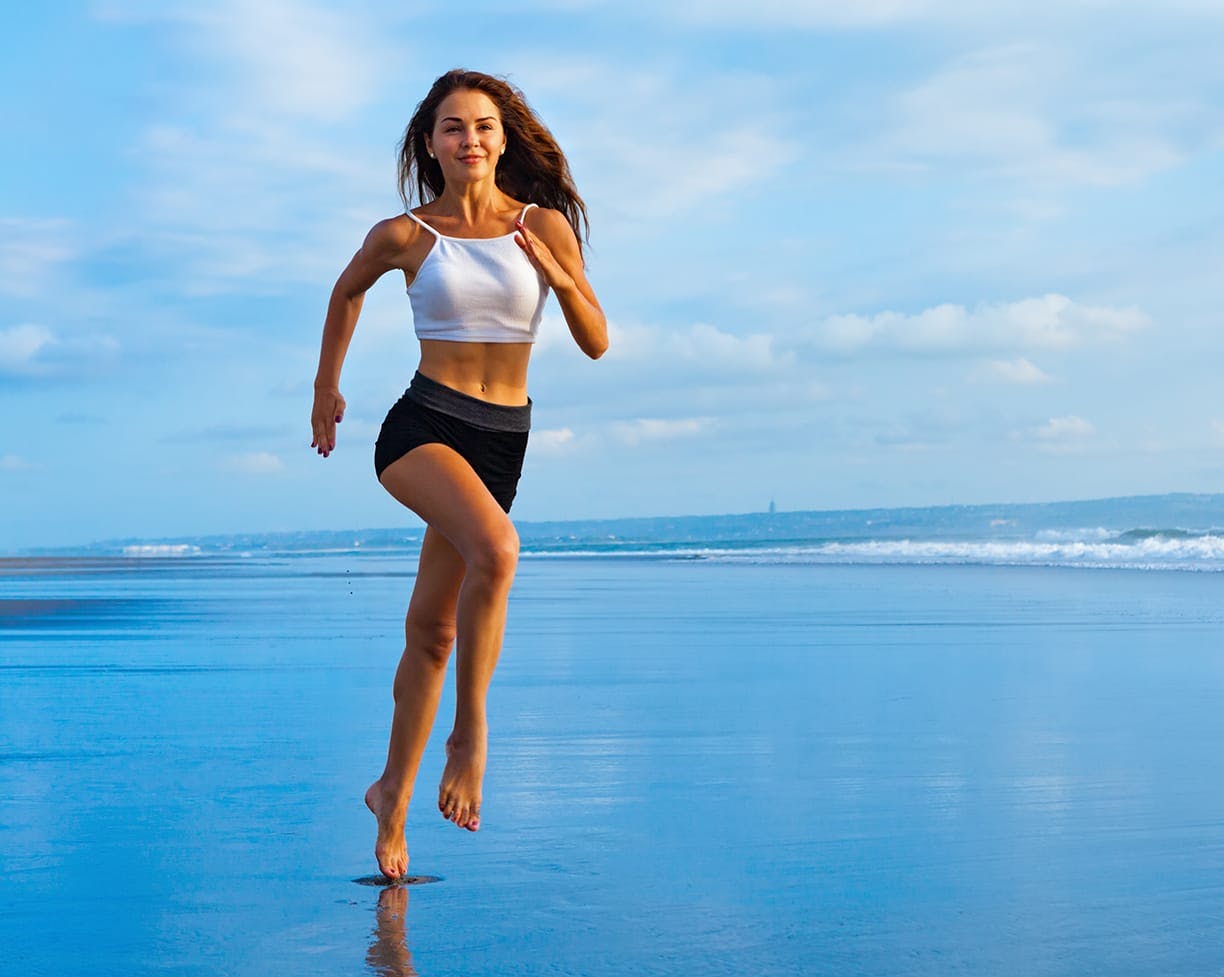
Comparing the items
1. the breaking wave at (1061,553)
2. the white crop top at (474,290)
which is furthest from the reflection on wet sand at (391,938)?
the breaking wave at (1061,553)

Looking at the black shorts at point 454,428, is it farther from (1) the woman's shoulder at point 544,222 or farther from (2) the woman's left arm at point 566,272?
(1) the woman's shoulder at point 544,222

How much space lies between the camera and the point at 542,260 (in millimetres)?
3693

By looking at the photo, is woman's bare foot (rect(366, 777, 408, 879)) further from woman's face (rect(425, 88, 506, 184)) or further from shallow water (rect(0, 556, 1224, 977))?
woman's face (rect(425, 88, 506, 184))

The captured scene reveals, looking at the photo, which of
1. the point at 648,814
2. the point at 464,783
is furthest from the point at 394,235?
the point at 648,814

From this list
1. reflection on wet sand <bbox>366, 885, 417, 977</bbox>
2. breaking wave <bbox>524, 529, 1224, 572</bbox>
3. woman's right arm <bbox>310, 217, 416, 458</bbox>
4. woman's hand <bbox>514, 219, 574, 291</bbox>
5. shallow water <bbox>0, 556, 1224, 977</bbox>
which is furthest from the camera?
breaking wave <bbox>524, 529, 1224, 572</bbox>

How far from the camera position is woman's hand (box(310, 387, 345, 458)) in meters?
3.93

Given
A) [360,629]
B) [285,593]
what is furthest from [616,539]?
[360,629]

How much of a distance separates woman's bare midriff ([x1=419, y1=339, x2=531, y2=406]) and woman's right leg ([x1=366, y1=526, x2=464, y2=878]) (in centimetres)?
36

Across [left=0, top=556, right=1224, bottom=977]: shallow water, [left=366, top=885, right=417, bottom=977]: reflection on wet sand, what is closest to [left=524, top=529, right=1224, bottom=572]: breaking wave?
[left=0, top=556, right=1224, bottom=977]: shallow water

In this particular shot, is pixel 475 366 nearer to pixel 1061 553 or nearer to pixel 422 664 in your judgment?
pixel 422 664

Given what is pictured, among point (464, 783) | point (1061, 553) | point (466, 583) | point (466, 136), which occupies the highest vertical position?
point (466, 136)

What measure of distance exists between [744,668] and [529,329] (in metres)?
4.28

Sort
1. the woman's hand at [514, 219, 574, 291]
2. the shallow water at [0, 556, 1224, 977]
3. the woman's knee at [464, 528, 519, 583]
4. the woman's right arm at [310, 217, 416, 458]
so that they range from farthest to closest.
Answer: the woman's right arm at [310, 217, 416, 458], the woman's hand at [514, 219, 574, 291], the woman's knee at [464, 528, 519, 583], the shallow water at [0, 556, 1224, 977]

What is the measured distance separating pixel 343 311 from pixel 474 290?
0.44m
